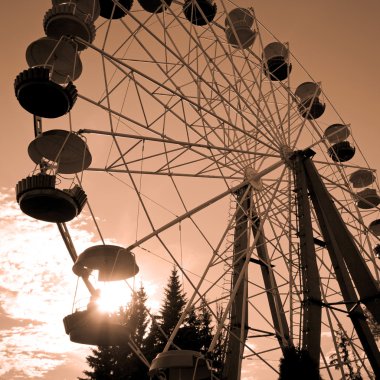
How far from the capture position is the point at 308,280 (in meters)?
8.49

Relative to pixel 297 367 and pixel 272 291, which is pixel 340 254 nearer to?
pixel 272 291

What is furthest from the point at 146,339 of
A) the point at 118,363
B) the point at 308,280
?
the point at 308,280

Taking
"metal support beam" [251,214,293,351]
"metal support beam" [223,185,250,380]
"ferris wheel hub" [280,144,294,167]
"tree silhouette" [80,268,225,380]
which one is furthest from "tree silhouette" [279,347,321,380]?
"tree silhouette" [80,268,225,380]

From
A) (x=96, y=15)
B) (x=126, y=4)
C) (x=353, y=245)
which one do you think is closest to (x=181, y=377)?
(x=353, y=245)

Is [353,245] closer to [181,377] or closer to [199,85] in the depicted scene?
[181,377]

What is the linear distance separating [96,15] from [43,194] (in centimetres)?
656

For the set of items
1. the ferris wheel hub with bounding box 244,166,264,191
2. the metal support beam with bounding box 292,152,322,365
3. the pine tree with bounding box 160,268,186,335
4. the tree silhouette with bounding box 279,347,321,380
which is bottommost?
the tree silhouette with bounding box 279,347,321,380

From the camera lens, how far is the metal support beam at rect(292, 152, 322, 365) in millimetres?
7723

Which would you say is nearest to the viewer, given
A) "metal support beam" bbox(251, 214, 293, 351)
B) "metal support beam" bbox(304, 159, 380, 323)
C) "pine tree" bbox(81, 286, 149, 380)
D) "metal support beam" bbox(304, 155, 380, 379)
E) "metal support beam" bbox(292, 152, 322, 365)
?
"metal support beam" bbox(292, 152, 322, 365)

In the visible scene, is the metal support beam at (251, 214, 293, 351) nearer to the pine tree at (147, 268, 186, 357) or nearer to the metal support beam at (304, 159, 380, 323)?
the metal support beam at (304, 159, 380, 323)

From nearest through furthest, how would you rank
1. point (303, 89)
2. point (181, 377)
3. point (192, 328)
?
point (181, 377)
point (303, 89)
point (192, 328)

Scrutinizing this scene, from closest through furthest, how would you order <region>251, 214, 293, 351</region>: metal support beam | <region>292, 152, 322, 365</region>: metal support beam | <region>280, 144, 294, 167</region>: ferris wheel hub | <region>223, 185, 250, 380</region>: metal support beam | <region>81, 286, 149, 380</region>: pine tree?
<region>292, 152, 322, 365</region>: metal support beam → <region>223, 185, 250, 380</region>: metal support beam → <region>251, 214, 293, 351</region>: metal support beam → <region>280, 144, 294, 167</region>: ferris wheel hub → <region>81, 286, 149, 380</region>: pine tree

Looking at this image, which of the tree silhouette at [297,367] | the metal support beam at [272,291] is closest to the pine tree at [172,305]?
the metal support beam at [272,291]

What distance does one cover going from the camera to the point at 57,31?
9883 mm
